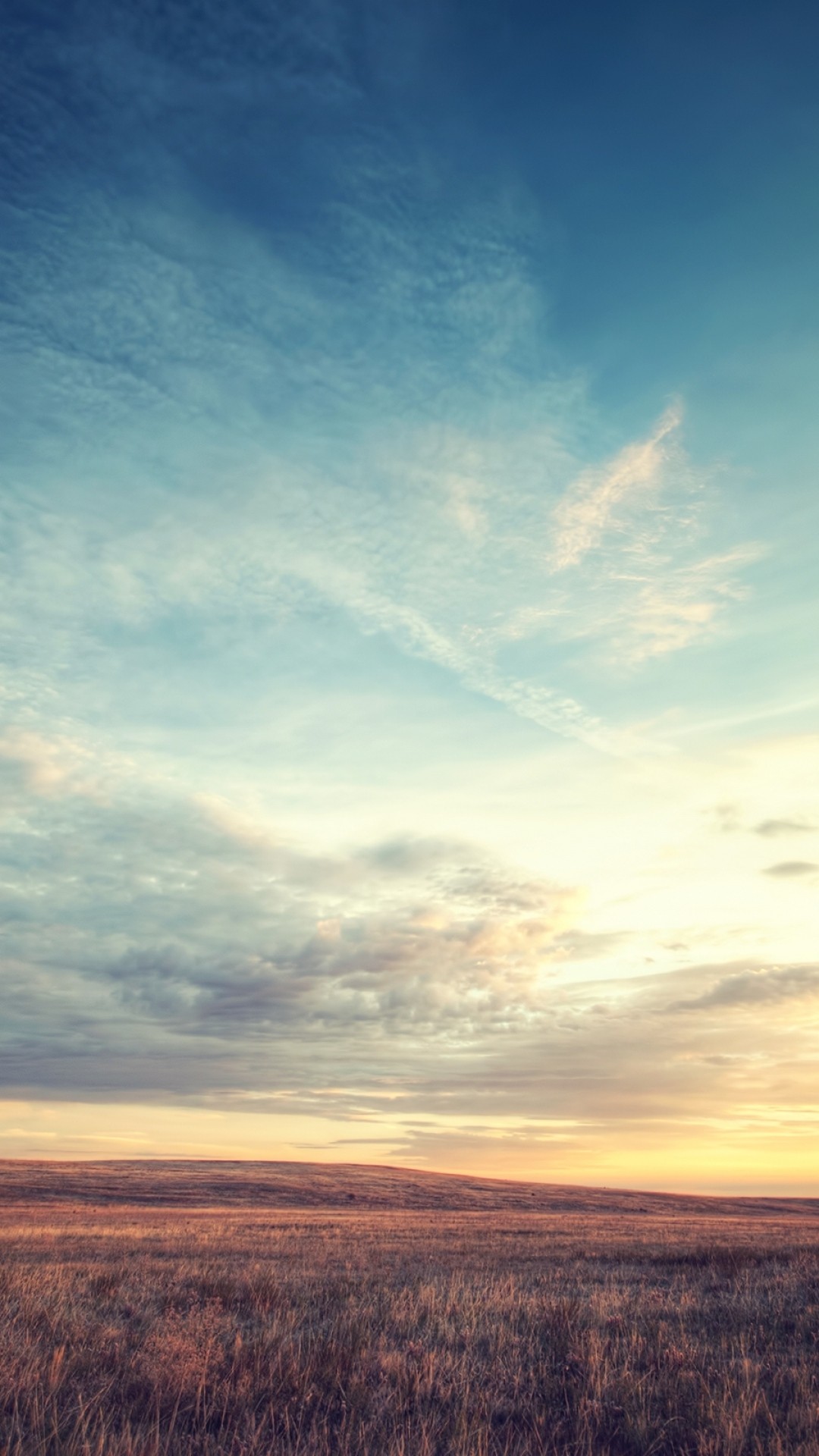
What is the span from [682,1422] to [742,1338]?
11.5 feet

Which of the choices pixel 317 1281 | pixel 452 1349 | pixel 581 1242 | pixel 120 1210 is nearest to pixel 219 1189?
pixel 120 1210

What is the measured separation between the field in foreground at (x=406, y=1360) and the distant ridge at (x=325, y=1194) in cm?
4366

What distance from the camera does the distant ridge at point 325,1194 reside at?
188 feet

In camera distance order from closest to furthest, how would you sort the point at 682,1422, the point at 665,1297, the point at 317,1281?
the point at 682,1422, the point at 665,1297, the point at 317,1281

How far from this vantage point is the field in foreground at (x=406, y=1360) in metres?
5.83

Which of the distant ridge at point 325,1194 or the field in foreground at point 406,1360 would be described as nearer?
the field in foreground at point 406,1360

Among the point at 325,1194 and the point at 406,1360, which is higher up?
the point at 406,1360

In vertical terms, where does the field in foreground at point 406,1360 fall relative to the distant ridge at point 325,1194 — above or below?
above

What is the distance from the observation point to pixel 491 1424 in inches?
249

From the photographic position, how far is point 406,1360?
25.4 feet

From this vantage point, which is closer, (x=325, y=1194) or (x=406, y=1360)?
(x=406, y=1360)

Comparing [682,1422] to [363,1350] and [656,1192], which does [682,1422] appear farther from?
[656,1192]

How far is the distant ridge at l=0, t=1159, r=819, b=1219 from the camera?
5716 cm

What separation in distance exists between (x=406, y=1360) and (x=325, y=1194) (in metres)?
65.6
